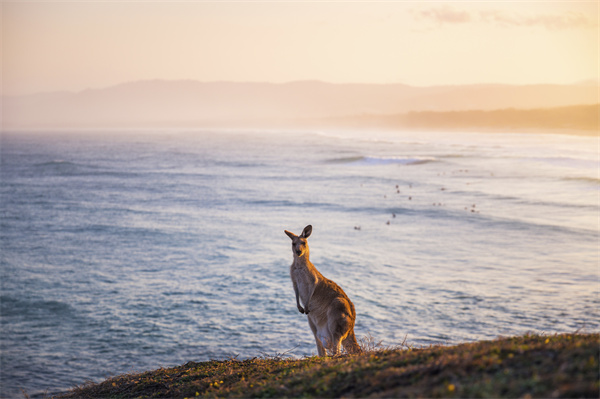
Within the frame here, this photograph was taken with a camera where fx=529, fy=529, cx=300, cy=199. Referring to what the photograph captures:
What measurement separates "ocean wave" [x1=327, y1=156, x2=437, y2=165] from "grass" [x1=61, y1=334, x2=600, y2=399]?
3256 inches

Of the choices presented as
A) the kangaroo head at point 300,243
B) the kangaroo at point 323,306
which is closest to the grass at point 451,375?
the kangaroo at point 323,306

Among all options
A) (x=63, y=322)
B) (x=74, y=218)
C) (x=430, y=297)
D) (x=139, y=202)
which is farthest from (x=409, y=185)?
(x=63, y=322)

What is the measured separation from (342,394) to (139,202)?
1988 inches

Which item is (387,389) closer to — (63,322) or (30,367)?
(30,367)

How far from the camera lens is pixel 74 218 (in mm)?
44656

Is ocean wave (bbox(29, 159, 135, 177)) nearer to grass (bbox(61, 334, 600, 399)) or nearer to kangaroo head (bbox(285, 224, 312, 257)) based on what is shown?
kangaroo head (bbox(285, 224, 312, 257))

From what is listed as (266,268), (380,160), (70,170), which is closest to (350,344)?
(266,268)

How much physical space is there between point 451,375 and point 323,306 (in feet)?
14.3

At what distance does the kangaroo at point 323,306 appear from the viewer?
9.07 meters

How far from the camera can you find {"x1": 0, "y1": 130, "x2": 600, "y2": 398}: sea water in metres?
19.0

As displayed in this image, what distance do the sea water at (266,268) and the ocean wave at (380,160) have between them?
2847 centimetres

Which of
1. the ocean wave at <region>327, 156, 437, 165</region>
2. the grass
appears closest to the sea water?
the grass

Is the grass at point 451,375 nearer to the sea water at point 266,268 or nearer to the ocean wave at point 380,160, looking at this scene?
the sea water at point 266,268

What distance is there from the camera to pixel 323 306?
369 inches
